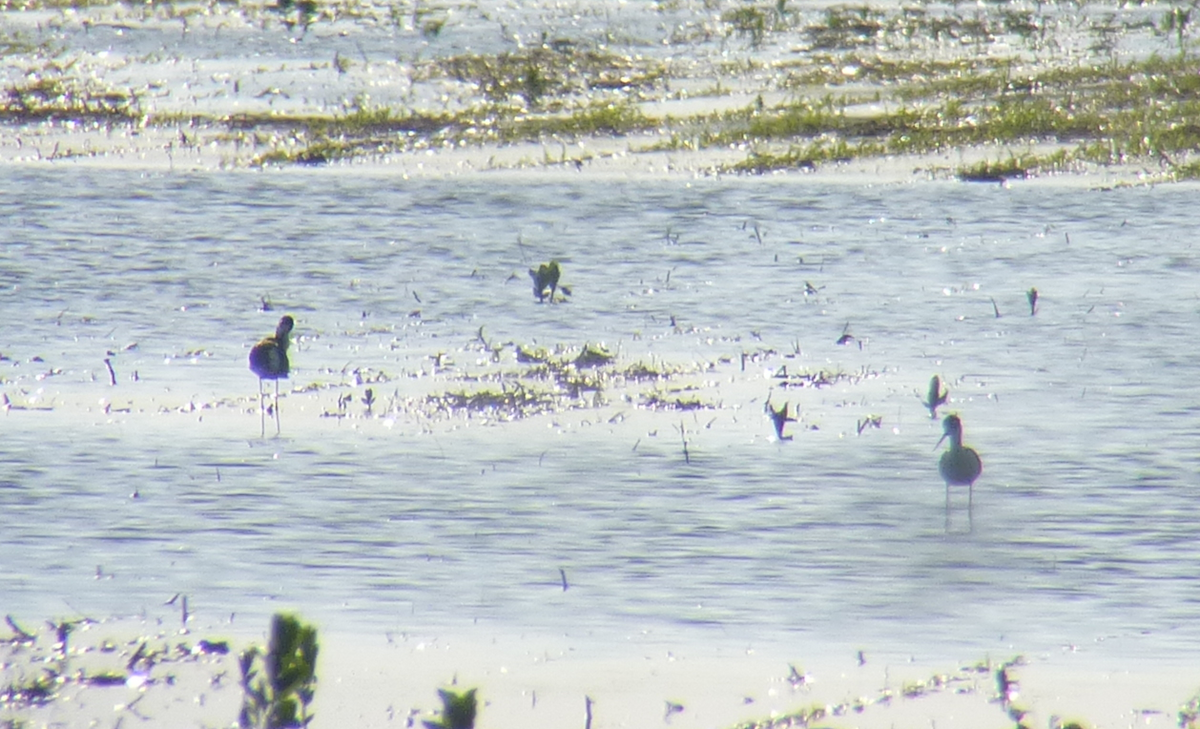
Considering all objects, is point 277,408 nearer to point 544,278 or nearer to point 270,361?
point 270,361

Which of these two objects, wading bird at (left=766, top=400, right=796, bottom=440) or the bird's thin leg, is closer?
wading bird at (left=766, top=400, right=796, bottom=440)

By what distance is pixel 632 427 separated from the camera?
7.59 m

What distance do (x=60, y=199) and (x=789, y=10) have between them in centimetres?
1143

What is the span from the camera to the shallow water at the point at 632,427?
18.0 ft

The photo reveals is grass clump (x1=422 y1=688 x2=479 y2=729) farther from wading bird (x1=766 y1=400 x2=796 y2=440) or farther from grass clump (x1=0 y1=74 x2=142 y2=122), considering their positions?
grass clump (x1=0 y1=74 x2=142 y2=122)

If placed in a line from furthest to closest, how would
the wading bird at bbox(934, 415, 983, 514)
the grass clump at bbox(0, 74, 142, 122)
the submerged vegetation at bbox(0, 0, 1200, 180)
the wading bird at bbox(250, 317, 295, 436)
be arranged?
the grass clump at bbox(0, 74, 142, 122) < the submerged vegetation at bbox(0, 0, 1200, 180) < the wading bird at bbox(250, 317, 295, 436) < the wading bird at bbox(934, 415, 983, 514)

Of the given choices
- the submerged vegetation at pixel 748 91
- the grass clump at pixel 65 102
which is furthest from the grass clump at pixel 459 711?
the grass clump at pixel 65 102

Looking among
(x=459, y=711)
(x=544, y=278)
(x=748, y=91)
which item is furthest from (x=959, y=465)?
(x=748, y=91)

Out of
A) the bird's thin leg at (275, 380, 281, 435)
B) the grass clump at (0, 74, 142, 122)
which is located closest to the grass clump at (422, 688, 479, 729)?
the bird's thin leg at (275, 380, 281, 435)

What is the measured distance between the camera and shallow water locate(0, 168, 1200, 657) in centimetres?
550

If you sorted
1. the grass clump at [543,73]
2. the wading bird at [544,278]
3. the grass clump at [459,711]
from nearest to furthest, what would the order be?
the grass clump at [459,711], the wading bird at [544,278], the grass clump at [543,73]

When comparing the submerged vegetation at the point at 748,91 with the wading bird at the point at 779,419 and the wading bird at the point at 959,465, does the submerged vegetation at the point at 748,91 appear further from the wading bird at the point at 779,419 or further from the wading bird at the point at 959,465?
the wading bird at the point at 959,465

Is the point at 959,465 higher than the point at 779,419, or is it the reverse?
the point at 779,419

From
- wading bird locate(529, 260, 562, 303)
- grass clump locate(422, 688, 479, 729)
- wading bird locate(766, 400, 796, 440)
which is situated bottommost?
grass clump locate(422, 688, 479, 729)
